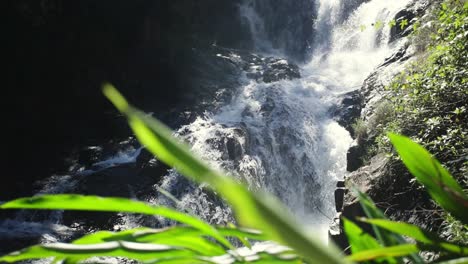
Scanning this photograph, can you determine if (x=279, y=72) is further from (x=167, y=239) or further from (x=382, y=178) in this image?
(x=167, y=239)

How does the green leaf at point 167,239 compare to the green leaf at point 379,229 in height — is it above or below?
above

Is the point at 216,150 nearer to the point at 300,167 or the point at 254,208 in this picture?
the point at 300,167

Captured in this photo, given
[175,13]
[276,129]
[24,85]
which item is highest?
[175,13]

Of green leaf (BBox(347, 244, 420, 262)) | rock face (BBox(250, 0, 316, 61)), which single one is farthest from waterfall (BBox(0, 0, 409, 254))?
green leaf (BBox(347, 244, 420, 262))

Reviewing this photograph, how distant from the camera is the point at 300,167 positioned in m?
11.4

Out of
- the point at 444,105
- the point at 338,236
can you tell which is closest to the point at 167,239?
the point at 444,105

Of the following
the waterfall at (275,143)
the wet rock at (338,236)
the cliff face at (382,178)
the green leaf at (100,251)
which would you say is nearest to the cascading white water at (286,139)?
the waterfall at (275,143)

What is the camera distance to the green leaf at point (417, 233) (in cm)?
47

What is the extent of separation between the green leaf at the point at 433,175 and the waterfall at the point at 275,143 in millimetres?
5921

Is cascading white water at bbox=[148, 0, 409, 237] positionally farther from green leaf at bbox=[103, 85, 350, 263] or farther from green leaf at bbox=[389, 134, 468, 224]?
green leaf at bbox=[103, 85, 350, 263]

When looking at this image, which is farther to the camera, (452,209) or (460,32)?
(460,32)

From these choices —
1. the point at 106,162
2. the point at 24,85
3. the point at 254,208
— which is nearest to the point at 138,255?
the point at 254,208

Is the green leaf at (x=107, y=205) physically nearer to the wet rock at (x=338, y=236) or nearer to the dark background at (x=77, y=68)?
the wet rock at (x=338, y=236)

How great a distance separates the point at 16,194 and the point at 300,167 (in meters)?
7.40
